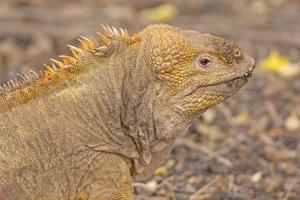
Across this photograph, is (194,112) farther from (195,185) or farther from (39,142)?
(195,185)

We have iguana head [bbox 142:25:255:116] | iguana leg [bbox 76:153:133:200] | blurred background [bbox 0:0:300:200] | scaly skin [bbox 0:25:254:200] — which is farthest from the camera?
blurred background [bbox 0:0:300:200]

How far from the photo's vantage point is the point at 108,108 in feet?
21.3

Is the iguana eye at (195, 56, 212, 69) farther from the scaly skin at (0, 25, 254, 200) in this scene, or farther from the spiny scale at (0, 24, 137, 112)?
the spiny scale at (0, 24, 137, 112)

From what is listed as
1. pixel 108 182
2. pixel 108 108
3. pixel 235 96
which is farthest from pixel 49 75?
pixel 235 96

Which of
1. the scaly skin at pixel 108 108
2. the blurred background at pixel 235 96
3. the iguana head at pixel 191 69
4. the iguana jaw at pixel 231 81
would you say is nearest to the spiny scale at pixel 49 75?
the scaly skin at pixel 108 108

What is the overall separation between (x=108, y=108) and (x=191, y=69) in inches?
27.8

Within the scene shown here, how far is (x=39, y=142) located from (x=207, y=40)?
152 cm

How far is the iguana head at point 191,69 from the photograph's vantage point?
6.62 meters

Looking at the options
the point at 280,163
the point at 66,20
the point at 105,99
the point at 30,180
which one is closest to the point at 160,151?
the point at 105,99

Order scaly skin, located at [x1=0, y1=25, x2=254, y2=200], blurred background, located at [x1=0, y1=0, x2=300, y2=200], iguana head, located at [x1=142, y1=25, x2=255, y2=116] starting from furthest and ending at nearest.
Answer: blurred background, located at [x1=0, y1=0, x2=300, y2=200], iguana head, located at [x1=142, y1=25, x2=255, y2=116], scaly skin, located at [x1=0, y1=25, x2=254, y2=200]

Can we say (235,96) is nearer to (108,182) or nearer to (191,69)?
(191,69)

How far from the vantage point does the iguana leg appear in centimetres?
634

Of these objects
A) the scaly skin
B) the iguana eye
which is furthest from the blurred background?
the iguana eye

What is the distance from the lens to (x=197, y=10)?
13.9 metres
